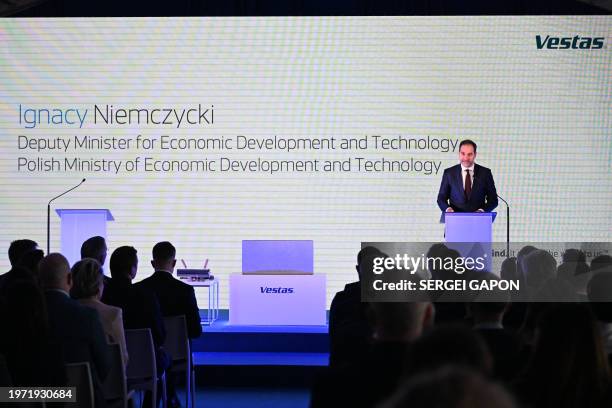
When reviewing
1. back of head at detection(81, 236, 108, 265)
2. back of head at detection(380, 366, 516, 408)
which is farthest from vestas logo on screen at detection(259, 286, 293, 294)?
back of head at detection(380, 366, 516, 408)

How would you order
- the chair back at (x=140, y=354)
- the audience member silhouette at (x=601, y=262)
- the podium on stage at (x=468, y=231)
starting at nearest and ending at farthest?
1. the chair back at (x=140, y=354)
2. the audience member silhouette at (x=601, y=262)
3. the podium on stage at (x=468, y=231)

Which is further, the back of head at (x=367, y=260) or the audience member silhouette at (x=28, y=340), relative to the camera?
the back of head at (x=367, y=260)

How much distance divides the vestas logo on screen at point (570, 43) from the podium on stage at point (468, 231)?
282cm

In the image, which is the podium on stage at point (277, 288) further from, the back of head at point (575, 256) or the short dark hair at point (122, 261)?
the short dark hair at point (122, 261)

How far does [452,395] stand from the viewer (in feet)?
2.74

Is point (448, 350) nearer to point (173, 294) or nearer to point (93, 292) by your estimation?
point (93, 292)

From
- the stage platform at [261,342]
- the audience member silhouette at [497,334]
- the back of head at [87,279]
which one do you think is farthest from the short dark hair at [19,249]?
the audience member silhouette at [497,334]

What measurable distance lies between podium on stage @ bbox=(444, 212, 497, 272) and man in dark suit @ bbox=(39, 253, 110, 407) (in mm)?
3107

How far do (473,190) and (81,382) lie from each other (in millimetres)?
4428

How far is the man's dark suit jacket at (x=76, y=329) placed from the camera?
362cm

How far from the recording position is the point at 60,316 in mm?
3625

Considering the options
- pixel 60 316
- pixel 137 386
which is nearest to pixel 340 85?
pixel 137 386

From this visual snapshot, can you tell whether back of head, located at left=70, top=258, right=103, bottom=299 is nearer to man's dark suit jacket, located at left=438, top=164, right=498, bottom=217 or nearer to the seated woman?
the seated woman

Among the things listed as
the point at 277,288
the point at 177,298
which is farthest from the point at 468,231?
the point at 177,298
